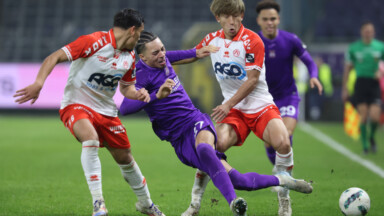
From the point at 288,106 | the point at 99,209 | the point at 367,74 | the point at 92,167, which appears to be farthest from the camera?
the point at 367,74

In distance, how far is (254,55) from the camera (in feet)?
18.4

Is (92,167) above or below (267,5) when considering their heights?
below

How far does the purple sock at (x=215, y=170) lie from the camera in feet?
16.4

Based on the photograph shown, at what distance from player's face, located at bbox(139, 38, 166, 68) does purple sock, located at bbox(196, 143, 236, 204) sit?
866mm

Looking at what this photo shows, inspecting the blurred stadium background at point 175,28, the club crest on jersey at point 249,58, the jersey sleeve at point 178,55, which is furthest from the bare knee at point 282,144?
the blurred stadium background at point 175,28

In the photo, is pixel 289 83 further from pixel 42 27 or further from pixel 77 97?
pixel 42 27

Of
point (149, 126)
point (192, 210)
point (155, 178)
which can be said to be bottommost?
point (149, 126)

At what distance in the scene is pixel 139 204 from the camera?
5664 millimetres

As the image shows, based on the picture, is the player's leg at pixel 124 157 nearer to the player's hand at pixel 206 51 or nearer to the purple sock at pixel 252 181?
the purple sock at pixel 252 181

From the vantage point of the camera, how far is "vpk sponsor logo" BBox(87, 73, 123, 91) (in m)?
5.41

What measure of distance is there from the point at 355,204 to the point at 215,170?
132 cm

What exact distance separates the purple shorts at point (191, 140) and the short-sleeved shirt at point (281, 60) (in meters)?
1.81

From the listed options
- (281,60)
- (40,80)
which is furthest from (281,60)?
(40,80)

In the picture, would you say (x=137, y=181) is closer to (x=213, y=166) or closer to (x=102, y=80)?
(x=213, y=166)
